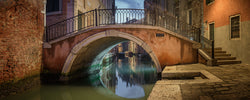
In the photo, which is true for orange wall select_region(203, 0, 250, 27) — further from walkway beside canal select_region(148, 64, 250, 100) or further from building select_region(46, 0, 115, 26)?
building select_region(46, 0, 115, 26)

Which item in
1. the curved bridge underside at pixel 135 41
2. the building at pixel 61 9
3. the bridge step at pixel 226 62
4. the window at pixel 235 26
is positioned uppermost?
the building at pixel 61 9

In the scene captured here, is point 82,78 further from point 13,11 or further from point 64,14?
point 13,11

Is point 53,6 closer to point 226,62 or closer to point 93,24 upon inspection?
point 93,24

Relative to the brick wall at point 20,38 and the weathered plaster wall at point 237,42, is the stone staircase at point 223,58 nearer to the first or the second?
the weathered plaster wall at point 237,42

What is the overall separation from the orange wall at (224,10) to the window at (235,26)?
19 cm

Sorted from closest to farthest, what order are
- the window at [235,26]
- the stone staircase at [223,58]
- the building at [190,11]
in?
the stone staircase at [223,58], the window at [235,26], the building at [190,11]

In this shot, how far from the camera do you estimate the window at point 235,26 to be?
7.03 meters

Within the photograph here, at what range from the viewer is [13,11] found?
18.5ft

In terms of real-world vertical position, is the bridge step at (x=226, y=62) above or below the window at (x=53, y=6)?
below

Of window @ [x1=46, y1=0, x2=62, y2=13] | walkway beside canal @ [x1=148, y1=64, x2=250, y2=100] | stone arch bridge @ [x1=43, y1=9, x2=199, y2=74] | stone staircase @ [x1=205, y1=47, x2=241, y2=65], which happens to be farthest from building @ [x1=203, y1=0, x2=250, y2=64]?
window @ [x1=46, y1=0, x2=62, y2=13]

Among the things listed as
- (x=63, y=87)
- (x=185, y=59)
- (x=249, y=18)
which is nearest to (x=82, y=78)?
(x=63, y=87)

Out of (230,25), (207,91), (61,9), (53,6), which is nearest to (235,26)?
(230,25)

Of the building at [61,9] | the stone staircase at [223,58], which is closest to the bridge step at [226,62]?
the stone staircase at [223,58]

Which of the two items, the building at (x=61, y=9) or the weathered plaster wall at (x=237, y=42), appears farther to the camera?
the building at (x=61, y=9)
